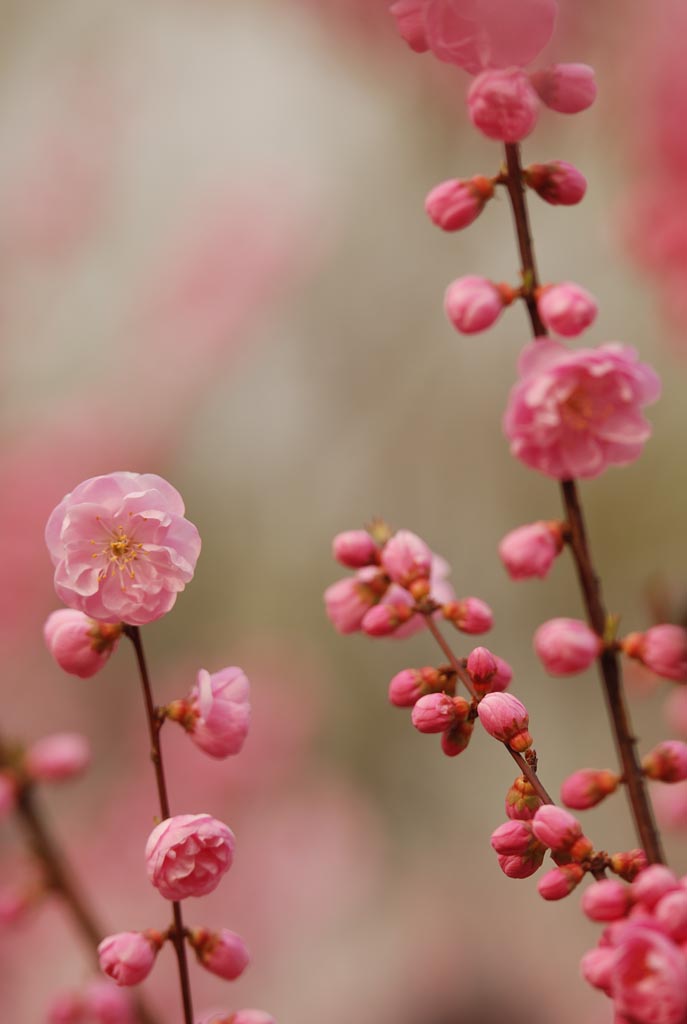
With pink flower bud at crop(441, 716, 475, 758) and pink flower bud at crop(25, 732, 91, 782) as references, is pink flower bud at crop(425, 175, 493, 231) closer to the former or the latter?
pink flower bud at crop(441, 716, 475, 758)

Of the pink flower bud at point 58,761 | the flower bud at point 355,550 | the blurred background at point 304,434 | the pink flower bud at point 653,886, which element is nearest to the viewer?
the pink flower bud at point 653,886

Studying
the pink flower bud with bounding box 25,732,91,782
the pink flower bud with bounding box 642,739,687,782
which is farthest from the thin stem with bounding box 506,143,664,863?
the pink flower bud with bounding box 25,732,91,782

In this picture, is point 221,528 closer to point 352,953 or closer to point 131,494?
point 352,953

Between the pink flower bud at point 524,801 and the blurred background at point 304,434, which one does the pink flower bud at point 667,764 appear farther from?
the blurred background at point 304,434

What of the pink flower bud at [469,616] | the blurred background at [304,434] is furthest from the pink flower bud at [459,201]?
the blurred background at [304,434]

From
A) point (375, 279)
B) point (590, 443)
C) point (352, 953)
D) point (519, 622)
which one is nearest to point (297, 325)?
point (375, 279)

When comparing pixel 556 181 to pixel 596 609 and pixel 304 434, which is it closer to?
pixel 596 609
